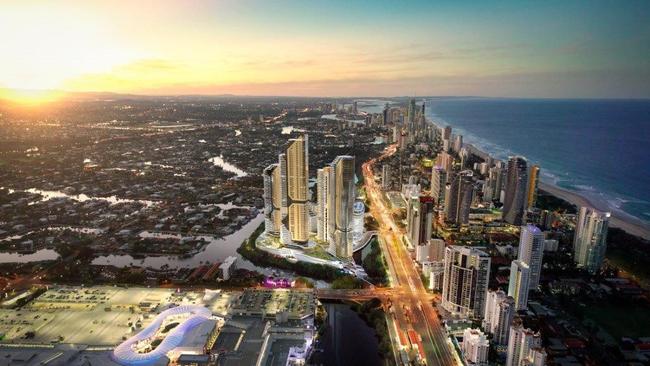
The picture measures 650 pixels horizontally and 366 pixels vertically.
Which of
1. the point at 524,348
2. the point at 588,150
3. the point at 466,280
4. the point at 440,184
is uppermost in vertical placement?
the point at 588,150

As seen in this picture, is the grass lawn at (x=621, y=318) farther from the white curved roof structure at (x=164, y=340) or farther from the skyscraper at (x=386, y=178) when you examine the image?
the skyscraper at (x=386, y=178)

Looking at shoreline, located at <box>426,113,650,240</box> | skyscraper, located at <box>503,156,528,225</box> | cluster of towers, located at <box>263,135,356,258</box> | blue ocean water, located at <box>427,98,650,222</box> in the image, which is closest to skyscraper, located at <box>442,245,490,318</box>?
cluster of towers, located at <box>263,135,356,258</box>

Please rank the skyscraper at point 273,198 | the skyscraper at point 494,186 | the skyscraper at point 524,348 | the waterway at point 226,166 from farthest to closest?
1. the waterway at point 226,166
2. the skyscraper at point 494,186
3. the skyscraper at point 273,198
4. the skyscraper at point 524,348

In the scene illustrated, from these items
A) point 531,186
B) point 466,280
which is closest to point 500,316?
point 466,280

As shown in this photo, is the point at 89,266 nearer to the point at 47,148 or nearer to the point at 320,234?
the point at 320,234

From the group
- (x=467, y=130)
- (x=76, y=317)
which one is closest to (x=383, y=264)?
(x=76, y=317)

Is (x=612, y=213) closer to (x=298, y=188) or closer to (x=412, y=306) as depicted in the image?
(x=412, y=306)

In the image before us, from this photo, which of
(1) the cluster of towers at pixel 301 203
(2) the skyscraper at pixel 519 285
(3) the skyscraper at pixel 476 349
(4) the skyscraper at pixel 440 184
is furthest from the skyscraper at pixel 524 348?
→ (4) the skyscraper at pixel 440 184
